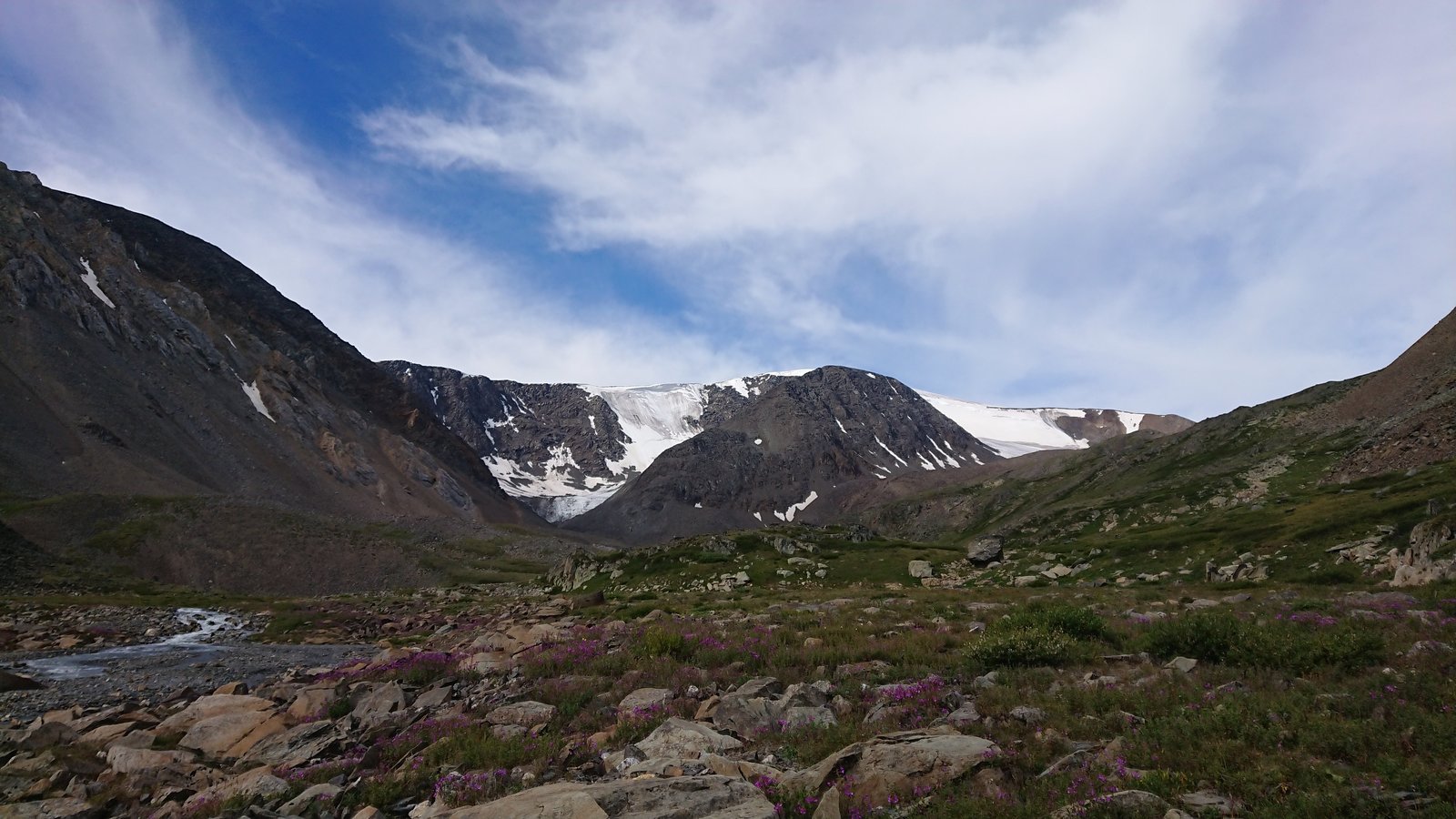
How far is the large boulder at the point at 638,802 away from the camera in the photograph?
7.51 metres

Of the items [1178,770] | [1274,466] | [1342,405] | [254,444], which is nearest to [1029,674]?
[1178,770]

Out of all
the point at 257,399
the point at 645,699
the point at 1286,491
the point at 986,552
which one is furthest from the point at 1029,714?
the point at 257,399

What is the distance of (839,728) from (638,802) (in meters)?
3.93

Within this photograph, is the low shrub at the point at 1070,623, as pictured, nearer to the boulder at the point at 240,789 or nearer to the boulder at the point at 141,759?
the boulder at the point at 240,789

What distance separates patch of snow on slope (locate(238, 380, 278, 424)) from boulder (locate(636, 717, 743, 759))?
195 meters

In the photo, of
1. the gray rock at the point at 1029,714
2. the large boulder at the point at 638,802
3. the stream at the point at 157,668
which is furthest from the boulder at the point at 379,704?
the gray rock at the point at 1029,714

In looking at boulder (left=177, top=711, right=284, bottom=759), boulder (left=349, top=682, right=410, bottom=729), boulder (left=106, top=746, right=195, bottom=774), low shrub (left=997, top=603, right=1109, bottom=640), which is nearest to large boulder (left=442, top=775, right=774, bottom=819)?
boulder (left=349, top=682, right=410, bottom=729)

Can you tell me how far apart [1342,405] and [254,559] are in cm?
14817

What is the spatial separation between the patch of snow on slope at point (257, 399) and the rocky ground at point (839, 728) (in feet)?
586

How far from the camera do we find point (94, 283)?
153m

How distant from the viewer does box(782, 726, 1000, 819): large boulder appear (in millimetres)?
7816

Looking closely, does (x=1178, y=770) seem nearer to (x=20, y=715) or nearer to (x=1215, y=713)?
(x=1215, y=713)

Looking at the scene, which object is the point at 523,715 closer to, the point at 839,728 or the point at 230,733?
the point at 839,728

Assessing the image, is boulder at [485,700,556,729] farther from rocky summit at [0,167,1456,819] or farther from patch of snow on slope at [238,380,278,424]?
patch of snow on slope at [238,380,278,424]
